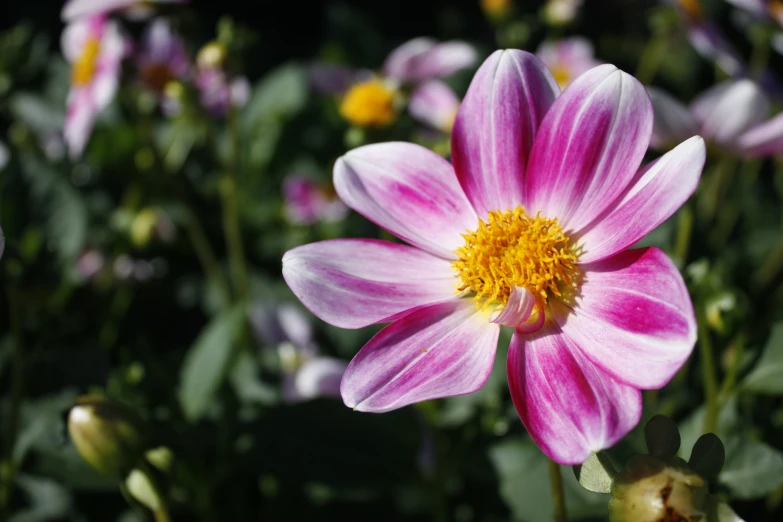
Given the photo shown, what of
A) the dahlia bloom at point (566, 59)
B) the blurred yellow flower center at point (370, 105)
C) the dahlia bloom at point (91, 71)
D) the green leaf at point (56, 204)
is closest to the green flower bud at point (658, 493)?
the blurred yellow flower center at point (370, 105)

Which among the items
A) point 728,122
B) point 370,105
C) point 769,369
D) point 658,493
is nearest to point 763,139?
point 728,122

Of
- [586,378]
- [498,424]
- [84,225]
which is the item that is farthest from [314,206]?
[586,378]

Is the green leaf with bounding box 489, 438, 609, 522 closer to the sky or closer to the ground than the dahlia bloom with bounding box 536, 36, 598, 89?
closer to the ground

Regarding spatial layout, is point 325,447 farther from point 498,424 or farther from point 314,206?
point 314,206

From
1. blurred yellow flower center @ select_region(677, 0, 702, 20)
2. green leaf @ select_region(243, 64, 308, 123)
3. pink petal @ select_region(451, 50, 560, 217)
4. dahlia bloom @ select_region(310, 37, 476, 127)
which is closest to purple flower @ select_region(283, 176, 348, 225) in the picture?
green leaf @ select_region(243, 64, 308, 123)

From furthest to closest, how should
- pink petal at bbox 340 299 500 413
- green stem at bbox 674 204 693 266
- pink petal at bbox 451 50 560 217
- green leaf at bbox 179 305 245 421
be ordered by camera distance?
green leaf at bbox 179 305 245 421 < green stem at bbox 674 204 693 266 < pink petal at bbox 451 50 560 217 < pink petal at bbox 340 299 500 413

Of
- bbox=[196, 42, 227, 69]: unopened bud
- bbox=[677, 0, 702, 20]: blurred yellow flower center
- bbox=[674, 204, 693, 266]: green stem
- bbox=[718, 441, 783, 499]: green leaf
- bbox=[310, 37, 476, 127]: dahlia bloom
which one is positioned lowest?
bbox=[718, 441, 783, 499]: green leaf

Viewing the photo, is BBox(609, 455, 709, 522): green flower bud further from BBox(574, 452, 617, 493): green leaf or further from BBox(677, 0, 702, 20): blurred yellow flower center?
BBox(677, 0, 702, 20): blurred yellow flower center

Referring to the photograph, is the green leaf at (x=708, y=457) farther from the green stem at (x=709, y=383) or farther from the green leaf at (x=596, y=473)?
the green stem at (x=709, y=383)
